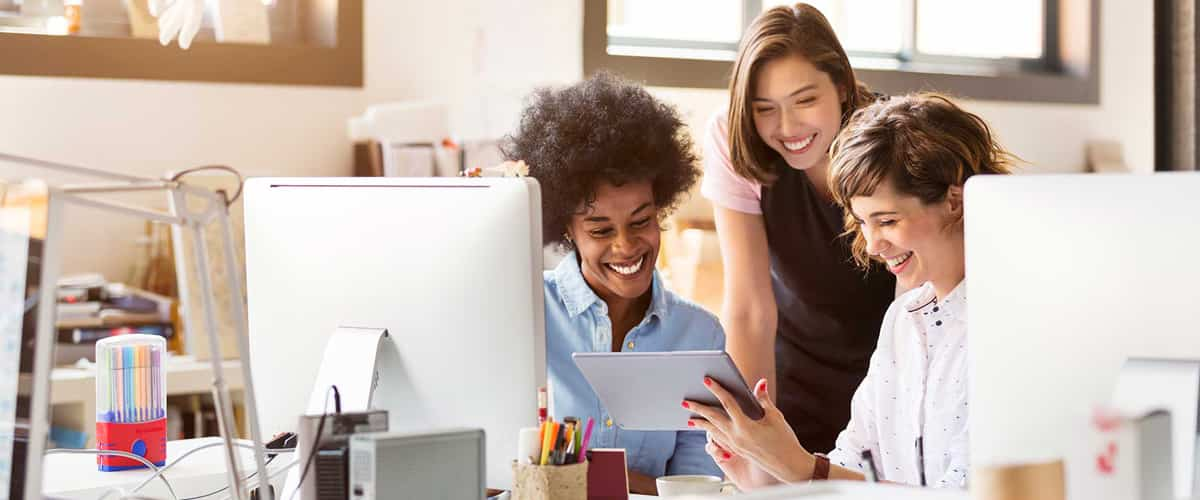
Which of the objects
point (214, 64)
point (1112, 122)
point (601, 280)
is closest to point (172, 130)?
point (214, 64)

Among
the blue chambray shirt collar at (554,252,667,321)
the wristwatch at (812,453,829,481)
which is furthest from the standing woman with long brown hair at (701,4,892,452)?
the wristwatch at (812,453,829,481)

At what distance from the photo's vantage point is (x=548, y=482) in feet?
3.93

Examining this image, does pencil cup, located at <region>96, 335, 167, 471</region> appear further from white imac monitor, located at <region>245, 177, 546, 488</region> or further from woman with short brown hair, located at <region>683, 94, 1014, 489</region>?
woman with short brown hair, located at <region>683, 94, 1014, 489</region>

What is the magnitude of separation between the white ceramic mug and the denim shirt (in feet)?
1.32

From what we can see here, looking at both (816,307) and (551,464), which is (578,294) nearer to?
(816,307)

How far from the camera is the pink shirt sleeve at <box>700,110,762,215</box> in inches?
83.5

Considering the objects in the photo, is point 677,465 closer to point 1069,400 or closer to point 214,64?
point 1069,400

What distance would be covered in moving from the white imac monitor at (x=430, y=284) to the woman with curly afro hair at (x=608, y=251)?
559mm

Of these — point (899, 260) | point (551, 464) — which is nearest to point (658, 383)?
point (551, 464)

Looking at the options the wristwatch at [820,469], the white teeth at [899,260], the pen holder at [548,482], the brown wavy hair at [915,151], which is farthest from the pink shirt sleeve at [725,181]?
the pen holder at [548,482]

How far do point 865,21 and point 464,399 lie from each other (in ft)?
10.4

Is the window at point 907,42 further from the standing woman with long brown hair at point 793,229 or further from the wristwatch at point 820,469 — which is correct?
the wristwatch at point 820,469

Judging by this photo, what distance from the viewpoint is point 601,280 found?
1.91m

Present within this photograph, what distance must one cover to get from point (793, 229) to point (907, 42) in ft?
7.37
